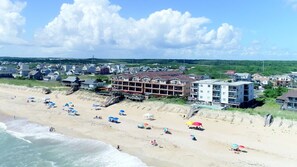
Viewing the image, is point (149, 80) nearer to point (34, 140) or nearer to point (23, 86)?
point (34, 140)

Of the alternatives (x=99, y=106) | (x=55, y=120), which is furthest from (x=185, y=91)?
(x=55, y=120)

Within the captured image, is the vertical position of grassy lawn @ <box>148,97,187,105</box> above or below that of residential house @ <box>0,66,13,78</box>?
below

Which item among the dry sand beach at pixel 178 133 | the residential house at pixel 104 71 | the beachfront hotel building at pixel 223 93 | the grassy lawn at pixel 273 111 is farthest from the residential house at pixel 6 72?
the grassy lawn at pixel 273 111

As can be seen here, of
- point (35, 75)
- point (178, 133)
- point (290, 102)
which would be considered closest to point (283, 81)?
point (290, 102)

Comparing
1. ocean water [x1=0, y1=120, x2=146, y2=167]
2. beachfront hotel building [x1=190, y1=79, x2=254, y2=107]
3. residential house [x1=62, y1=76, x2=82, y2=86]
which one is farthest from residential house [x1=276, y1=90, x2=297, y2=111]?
residential house [x1=62, y1=76, x2=82, y2=86]

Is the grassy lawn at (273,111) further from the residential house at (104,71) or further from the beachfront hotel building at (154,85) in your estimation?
the residential house at (104,71)

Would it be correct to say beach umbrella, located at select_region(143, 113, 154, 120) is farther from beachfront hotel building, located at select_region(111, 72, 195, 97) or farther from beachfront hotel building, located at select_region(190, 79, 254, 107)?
beachfront hotel building, located at select_region(111, 72, 195, 97)
